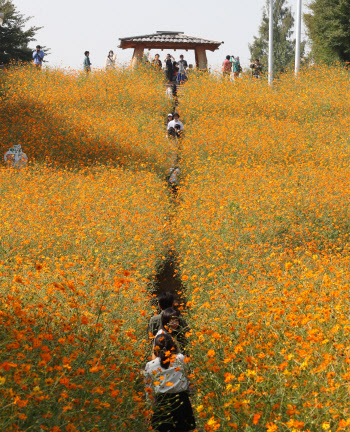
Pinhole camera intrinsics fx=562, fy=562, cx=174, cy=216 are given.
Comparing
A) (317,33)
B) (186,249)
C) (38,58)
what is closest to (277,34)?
(317,33)

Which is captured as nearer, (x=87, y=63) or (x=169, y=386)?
(x=169, y=386)

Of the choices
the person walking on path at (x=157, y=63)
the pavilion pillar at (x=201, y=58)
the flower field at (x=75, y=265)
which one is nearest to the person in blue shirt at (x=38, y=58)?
the flower field at (x=75, y=265)

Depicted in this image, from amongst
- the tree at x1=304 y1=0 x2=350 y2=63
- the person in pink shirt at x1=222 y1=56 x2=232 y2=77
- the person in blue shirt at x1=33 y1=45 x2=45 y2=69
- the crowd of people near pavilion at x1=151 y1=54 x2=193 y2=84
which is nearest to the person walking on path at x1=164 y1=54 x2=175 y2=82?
the crowd of people near pavilion at x1=151 y1=54 x2=193 y2=84

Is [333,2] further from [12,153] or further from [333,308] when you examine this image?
[333,308]

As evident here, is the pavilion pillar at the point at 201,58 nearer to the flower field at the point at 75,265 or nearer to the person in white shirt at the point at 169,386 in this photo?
the flower field at the point at 75,265

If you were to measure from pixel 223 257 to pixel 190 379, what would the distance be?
3252mm

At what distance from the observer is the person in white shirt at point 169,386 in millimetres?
5539

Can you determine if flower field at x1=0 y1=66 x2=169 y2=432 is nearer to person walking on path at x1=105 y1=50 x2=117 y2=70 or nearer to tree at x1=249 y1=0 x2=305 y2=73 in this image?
person walking on path at x1=105 y1=50 x2=117 y2=70

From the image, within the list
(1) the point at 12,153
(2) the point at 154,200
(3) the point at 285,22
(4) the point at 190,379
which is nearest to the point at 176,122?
(1) the point at 12,153

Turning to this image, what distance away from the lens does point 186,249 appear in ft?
33.2

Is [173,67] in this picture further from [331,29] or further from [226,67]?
[331,29]

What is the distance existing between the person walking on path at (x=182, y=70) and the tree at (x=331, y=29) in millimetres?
9456

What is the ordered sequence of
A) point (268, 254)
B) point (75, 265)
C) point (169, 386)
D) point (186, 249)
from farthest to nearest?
point (186, 249), point (268, 254), point (75, 265), point (169, 386)

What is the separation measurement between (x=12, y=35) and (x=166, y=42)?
10.1 metres
